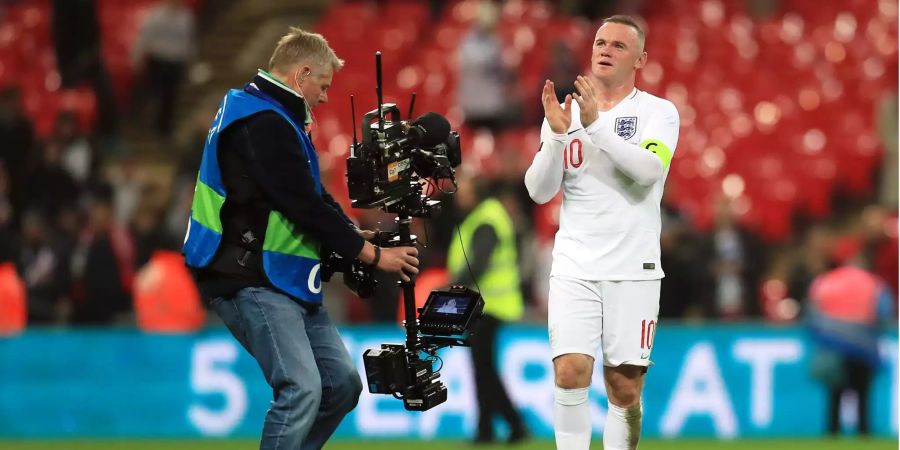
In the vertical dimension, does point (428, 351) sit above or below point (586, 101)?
below

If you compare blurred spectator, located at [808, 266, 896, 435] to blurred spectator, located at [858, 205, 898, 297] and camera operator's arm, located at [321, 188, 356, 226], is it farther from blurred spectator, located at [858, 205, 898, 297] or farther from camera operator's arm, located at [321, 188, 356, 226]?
camera operator's arm, located at [321, 188, 356, 226]

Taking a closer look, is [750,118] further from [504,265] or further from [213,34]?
[213,34]

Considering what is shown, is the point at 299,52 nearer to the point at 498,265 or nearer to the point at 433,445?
the point at 498,265

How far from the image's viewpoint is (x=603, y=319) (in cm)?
673

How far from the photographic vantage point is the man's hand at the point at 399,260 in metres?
6.22

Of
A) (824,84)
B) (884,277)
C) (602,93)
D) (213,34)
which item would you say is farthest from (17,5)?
(602,93)

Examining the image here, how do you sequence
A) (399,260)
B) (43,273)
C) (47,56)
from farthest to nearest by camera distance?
(47,56), (43,273), (399,260)

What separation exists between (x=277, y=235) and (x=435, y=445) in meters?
5.06

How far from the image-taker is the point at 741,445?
11.0 metres

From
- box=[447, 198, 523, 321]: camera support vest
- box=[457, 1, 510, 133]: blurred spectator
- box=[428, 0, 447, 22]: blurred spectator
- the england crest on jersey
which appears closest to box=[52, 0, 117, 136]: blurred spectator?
box=[457, 1, 510, 133]: blurred spectator

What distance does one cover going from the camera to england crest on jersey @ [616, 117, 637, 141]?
22.1 feet

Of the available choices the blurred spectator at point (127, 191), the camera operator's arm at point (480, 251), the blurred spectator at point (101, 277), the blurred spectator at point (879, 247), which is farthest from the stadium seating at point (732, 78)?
the blurred spectator at point (101, 277)

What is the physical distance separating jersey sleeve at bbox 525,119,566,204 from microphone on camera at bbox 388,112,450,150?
47 centimetres

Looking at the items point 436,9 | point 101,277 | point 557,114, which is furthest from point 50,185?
point 557,114
